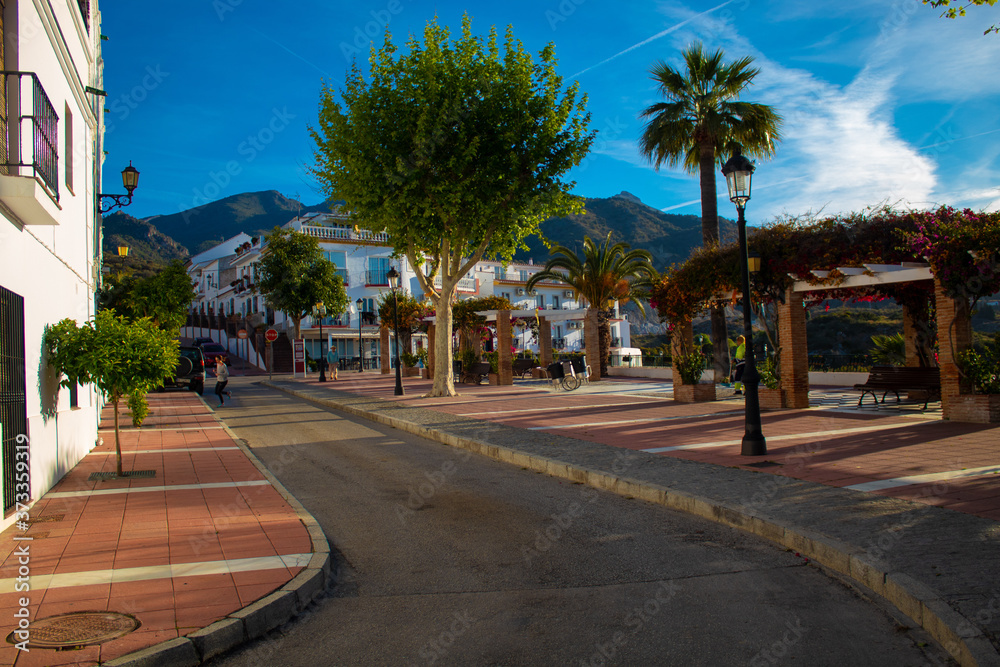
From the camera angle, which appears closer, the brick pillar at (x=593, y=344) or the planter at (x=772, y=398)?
the planter at (x=772, y=398)

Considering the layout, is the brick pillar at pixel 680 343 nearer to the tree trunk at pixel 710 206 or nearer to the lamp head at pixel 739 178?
the tree trunk at pixel 710 206

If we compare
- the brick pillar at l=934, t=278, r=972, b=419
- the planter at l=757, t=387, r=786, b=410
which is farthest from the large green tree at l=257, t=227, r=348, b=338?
the brick pillar at l=934, t=278, r=972, b=419

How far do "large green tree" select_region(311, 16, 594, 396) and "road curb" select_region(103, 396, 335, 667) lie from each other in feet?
46.5

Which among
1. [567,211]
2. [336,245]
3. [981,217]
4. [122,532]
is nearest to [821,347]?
[336,245]

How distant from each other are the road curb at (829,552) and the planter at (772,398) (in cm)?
760

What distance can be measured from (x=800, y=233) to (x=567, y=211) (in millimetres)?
7748

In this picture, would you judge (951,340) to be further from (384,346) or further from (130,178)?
(384,346)

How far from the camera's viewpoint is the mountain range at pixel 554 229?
100188 mm

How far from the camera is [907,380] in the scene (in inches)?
539

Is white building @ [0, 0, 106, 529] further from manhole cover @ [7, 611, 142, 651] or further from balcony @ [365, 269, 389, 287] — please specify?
balcony @ [365, 269, 389, 287]

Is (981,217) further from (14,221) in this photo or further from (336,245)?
(336,245)

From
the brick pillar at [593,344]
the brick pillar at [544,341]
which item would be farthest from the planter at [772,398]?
the brick pillar at [544,341]

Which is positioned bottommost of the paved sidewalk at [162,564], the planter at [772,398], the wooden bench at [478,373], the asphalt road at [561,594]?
the asphalt road at [561,594]

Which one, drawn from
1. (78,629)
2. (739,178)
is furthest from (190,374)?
(78,629)
